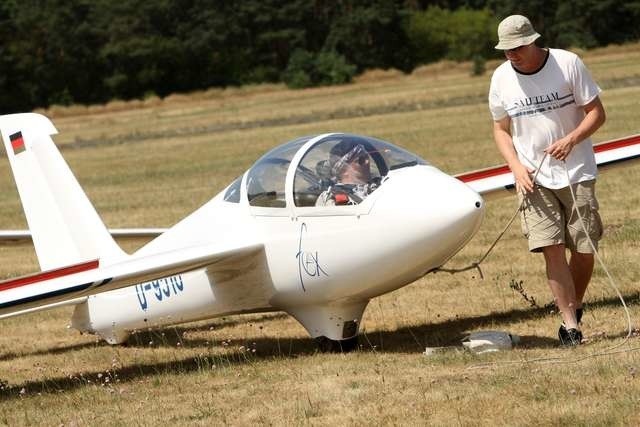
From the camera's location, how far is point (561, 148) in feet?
28.7

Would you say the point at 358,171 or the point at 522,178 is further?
the point at 358,171

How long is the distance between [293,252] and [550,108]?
227cm

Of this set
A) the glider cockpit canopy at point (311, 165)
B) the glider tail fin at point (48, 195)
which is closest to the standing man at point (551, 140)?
the glider cockpit canopy at point (311, 165)

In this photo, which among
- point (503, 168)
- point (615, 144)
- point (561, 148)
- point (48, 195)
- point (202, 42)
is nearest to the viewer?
point (561, 148)

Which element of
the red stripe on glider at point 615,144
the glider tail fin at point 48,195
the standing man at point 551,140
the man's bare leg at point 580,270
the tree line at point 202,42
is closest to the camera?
the standing man at point 551,140

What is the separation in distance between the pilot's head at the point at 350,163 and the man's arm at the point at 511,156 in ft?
3.34

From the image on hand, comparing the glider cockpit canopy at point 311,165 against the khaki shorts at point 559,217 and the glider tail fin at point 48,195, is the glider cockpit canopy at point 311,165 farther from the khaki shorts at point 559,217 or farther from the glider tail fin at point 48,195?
the glider tail fin at point 48,195

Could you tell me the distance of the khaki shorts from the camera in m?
9.09

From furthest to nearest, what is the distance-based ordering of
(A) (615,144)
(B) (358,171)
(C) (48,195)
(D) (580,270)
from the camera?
(C) (48,195) → (A) (615,144) → (D) (580,270) → (B) (358,171)

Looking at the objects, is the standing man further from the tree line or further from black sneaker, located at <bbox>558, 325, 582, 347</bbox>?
the tree line

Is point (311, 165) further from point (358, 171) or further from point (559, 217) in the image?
point (559, 217)

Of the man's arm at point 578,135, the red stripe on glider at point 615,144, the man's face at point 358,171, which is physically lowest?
the red stripe on glider at point 615,144

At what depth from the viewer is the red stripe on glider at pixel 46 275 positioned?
30.4 feet

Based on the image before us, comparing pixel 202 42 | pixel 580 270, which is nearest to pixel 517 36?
pixel 580 270
